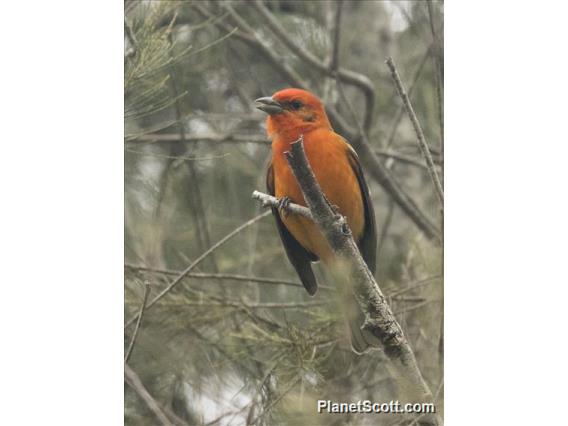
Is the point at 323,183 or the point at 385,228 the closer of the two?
the point at 323,183

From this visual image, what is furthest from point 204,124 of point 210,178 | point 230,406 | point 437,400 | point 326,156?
point 437,400

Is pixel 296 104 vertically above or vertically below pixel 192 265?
above

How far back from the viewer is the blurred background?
4188 millimetres

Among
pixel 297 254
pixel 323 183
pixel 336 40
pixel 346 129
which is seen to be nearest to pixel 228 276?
pixel 297 254

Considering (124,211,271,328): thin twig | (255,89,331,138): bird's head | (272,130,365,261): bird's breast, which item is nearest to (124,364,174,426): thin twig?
(124,211,271,328): thin twig

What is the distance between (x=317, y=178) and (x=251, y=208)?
0.38m

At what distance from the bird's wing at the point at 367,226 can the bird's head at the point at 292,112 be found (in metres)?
0.20

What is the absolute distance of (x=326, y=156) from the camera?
4.16 metres

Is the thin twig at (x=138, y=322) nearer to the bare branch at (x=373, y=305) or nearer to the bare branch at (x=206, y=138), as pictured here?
the bare branch at (x=206, y=138)

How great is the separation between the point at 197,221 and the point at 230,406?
31.5 inches

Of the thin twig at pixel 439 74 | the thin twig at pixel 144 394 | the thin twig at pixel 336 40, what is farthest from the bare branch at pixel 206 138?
the thin twig at pixel 144 394

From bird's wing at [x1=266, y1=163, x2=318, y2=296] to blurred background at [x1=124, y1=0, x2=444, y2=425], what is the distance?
0.04 meters

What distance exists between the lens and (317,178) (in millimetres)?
4141

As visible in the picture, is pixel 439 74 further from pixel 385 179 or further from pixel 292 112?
pixel 292 112
